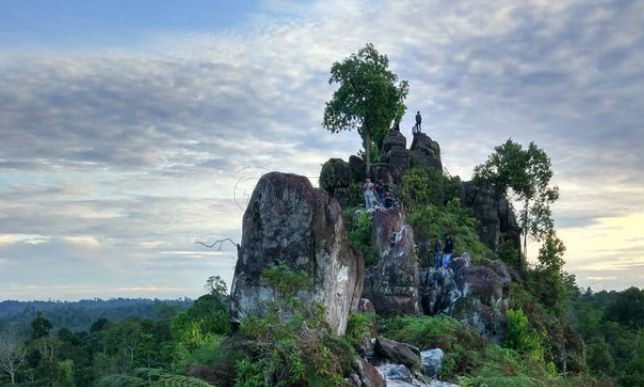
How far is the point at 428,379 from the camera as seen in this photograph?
18.1m

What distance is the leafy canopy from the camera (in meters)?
39.2

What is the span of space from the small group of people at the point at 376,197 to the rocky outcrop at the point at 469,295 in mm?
3810

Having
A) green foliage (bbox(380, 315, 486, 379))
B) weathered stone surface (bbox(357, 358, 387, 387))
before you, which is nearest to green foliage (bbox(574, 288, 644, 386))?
green foliage (bbox(380, 315, 486, 379))

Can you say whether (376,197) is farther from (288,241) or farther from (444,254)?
(288,241)

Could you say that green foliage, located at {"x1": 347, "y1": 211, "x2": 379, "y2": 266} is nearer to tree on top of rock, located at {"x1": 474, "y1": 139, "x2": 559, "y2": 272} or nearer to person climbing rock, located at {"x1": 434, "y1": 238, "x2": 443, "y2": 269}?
person climbing rock, located at {"x1": 434, "y1": 238, "x2": 443, "y2": 269}

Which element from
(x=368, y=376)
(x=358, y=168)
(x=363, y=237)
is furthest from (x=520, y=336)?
(x=358, y=168)

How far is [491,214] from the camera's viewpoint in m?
41.8

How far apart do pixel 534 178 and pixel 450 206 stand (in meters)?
7.89

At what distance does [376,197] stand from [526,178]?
14.3 meters

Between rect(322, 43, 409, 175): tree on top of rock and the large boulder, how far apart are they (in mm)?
21716

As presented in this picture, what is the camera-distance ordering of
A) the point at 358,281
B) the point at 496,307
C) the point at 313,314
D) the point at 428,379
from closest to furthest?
the point at 313,314
the point at 428,379
the point at 358,281
the point at 496,307

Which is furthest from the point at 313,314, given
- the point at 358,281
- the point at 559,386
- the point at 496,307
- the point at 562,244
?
the point at 562,244

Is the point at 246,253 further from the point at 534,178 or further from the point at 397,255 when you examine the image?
the point at 534,178

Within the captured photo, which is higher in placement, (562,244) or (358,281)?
(562,244)
